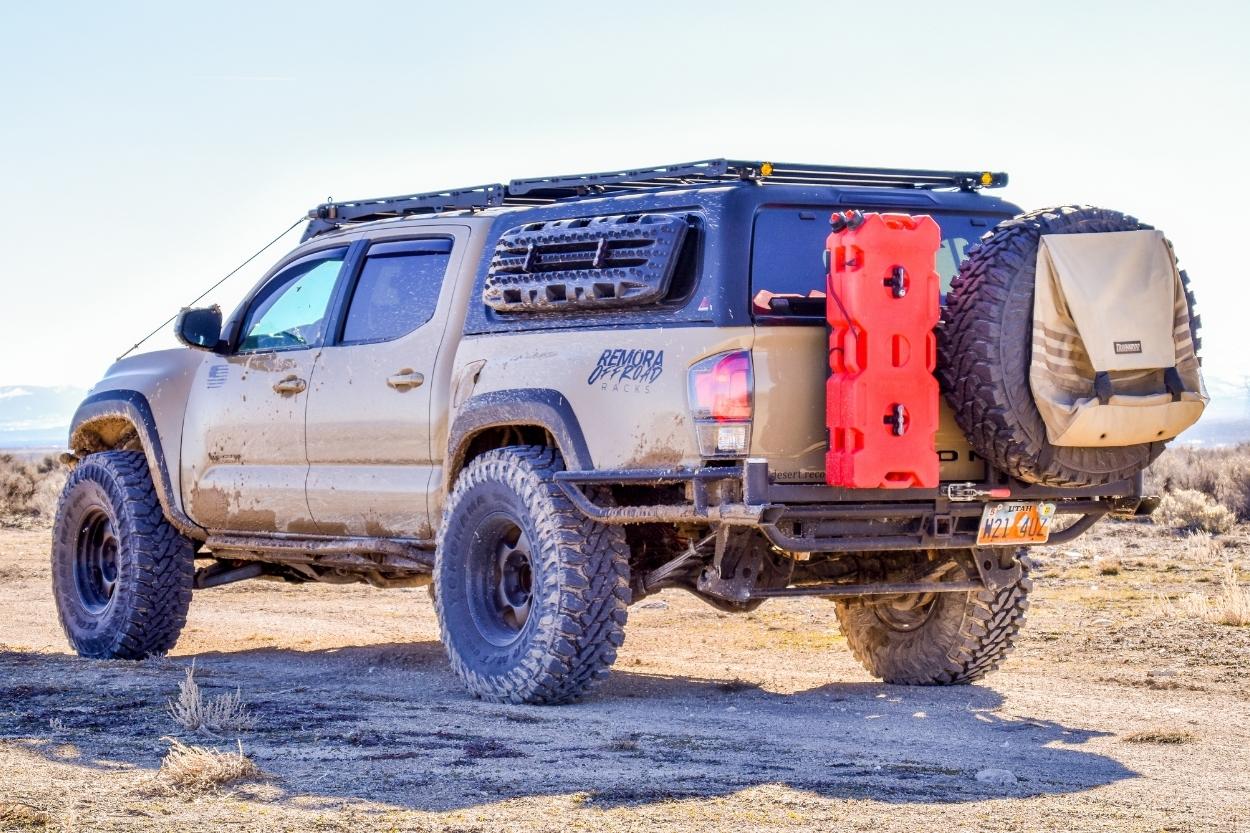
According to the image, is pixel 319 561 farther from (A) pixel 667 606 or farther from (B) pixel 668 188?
(A) pixel 667 606

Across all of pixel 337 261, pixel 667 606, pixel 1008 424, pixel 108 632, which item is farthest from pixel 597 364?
pixel 667 606

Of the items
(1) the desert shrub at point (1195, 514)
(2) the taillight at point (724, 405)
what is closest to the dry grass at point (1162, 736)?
(2) the taillight at point (724, 405)

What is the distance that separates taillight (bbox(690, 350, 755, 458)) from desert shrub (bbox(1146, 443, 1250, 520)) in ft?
48.5

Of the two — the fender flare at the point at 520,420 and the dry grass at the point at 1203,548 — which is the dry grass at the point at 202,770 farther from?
the dry grass at the point at 1203,548

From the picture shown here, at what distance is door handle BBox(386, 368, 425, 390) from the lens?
8398 mm

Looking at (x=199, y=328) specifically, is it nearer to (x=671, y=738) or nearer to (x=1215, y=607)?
(x=671, y=738)

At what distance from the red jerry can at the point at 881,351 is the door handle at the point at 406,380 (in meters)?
2.30

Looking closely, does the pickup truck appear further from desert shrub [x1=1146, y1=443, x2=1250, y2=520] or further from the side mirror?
desert shrub [x1=1146, y1=443, x2=1250, y2=520]

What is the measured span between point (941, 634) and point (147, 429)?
454cm

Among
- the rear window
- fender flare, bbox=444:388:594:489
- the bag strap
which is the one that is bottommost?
fender flare, bbox=444:388:594:489

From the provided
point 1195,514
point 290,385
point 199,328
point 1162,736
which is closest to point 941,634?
point 1162,736

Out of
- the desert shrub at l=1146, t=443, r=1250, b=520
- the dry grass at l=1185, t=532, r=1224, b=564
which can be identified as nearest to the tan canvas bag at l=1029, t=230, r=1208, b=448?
the dry grass at l=1185, t=532, r=1224, b=564

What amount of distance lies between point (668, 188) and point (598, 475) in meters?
1.42

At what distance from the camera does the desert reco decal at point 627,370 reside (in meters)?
7.07
